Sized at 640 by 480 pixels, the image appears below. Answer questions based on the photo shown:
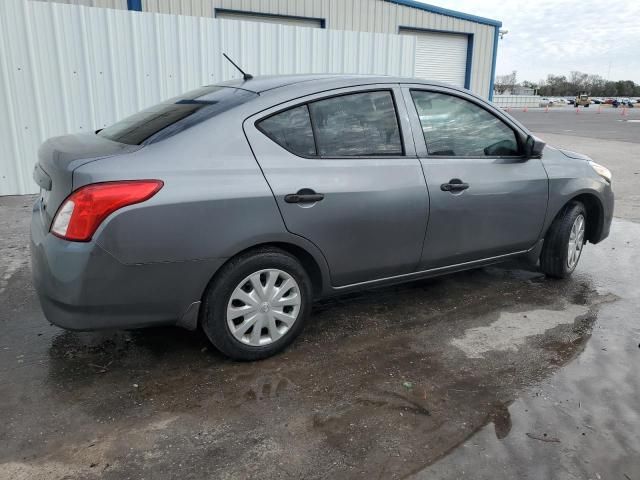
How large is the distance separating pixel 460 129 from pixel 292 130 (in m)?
1.35

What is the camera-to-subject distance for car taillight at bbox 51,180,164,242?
2596 millimetres

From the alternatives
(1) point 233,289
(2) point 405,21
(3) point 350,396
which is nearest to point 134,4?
(2) point 405,21

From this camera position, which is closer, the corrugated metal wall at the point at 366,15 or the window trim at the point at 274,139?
the window trim at the point at 274,139

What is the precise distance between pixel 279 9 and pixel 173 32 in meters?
4.46

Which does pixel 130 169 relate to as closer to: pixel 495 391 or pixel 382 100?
pixel 382 100

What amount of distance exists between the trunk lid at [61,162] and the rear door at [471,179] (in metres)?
1.91

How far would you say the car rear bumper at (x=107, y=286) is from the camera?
8.66 feet

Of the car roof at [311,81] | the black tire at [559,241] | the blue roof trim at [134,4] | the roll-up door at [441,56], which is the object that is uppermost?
the blue roof trim at [134,4]

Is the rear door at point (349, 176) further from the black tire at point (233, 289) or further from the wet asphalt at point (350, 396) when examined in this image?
the wet asphalt at point (350, 396)

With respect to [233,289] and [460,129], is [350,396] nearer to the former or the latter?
[233,289]

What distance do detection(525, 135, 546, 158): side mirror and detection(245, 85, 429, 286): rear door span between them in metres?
1.06

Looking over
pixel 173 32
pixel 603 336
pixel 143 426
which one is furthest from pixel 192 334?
pixel 173 32

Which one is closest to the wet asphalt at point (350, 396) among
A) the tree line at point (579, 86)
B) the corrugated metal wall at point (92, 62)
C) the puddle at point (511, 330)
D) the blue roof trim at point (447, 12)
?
the puddle at point (511, 330)

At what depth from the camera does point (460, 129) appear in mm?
3848
